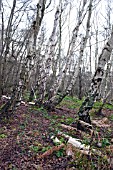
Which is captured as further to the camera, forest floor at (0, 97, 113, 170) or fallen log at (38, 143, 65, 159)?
fallen log at (38, 143, 65, 159)

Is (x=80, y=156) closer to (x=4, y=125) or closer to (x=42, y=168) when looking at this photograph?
(x=42, y=168)

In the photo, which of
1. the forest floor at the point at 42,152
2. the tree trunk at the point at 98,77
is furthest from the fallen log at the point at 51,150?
the tree trunk at the point at 98,77

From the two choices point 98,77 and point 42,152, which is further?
point 98,77

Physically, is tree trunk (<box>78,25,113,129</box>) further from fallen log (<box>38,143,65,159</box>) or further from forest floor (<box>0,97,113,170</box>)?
fallen log (<box>38,143,65,159</box>)

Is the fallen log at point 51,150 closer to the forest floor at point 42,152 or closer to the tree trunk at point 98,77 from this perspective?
the forest floor at point 42,152

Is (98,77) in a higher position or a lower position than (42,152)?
higher

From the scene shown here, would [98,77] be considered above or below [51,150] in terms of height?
above

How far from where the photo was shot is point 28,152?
449cm

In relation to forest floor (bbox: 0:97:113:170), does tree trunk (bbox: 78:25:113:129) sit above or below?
above

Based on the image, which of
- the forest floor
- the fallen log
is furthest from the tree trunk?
the fallen log

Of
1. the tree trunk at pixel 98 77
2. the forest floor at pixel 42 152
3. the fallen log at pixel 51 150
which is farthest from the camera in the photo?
the tree trunk at pixel 98 77

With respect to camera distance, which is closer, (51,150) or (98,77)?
(51,150)

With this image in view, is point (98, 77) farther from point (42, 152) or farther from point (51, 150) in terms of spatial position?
point (42, 152)

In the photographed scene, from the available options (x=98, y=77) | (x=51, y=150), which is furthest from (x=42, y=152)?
(x=98, y=77)
